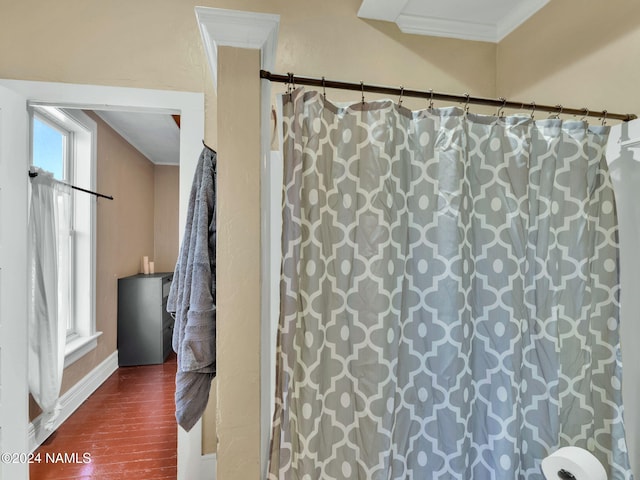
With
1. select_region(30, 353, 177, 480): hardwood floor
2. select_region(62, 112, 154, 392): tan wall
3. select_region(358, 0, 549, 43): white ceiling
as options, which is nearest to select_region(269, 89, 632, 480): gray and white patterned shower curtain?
select_region(358, 0, 549, 43): white ceiling

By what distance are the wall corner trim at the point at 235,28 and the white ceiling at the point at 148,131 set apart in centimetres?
213

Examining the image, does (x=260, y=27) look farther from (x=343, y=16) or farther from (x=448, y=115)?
(x=343, y=16)

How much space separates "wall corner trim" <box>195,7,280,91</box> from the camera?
94 cm

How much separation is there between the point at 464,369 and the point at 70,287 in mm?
3093

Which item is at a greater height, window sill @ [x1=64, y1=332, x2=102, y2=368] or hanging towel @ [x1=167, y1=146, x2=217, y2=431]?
hanging towel @ [x1=167, y1=146, x2=217, y2=431]

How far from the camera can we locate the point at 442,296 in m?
1.15

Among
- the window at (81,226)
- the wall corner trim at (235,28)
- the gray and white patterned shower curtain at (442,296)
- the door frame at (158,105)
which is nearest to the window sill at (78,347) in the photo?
the window at (81,226)

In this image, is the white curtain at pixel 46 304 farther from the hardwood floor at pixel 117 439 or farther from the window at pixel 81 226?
the window at pixel 81 226

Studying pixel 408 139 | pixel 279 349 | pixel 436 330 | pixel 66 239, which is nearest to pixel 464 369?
pixel 436 330

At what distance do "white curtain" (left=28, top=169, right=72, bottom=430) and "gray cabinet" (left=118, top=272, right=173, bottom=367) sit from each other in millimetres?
1150

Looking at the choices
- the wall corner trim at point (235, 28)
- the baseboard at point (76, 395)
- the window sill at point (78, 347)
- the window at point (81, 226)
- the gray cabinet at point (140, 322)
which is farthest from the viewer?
the gray cabinet at point (140, 322)

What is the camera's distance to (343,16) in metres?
2.01

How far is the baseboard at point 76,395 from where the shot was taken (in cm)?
214

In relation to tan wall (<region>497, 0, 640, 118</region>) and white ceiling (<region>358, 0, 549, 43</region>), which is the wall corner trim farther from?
tan wall (<region>497, 0, 640, 118</region>)
